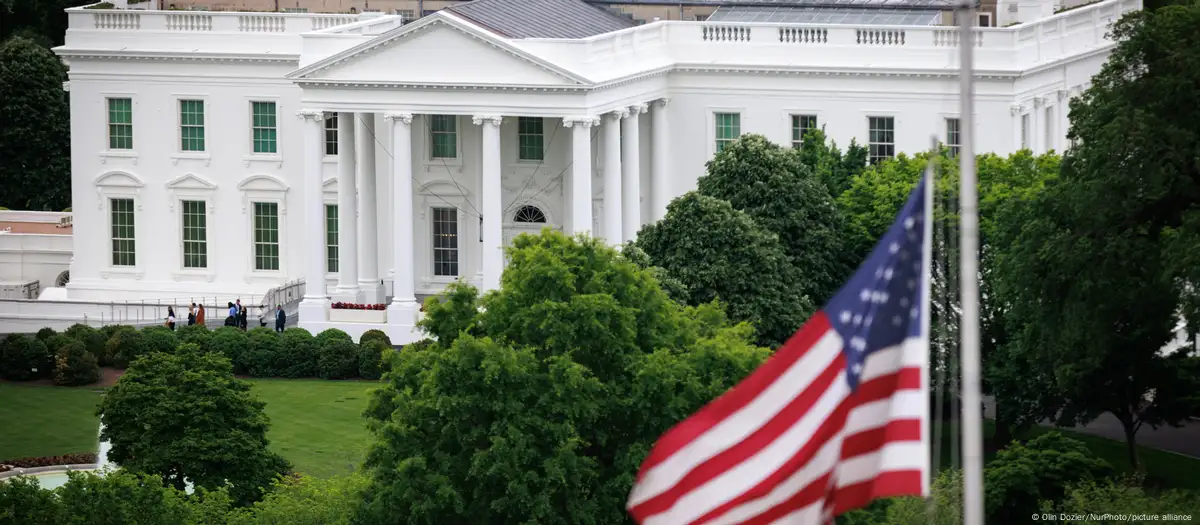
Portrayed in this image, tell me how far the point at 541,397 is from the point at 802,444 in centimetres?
1971

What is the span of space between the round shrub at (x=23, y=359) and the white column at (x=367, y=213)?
11.2 meters

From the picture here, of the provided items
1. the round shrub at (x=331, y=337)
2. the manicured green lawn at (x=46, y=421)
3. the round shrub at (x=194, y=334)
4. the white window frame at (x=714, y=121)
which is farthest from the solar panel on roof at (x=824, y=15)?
the manicured green lawn at (x=46, y=421)

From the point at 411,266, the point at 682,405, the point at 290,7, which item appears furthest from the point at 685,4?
the point at 682,405

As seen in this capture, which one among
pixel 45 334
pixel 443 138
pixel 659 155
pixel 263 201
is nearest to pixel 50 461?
pixel 45 334

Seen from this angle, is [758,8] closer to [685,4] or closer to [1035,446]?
[685,4]

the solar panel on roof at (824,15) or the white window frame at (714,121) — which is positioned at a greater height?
the solar panel on roof at (824,15)

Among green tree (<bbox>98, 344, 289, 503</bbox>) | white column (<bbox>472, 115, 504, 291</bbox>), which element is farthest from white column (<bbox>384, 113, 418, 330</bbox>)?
green tree (<bbox>98, 344, 289, 503</bbox>)

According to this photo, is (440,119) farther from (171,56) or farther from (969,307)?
(969,307)

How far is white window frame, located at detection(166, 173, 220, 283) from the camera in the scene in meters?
88.8

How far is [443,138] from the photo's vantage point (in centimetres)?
8494

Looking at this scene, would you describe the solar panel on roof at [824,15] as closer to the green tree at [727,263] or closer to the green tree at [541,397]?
the green tree at [727,263]

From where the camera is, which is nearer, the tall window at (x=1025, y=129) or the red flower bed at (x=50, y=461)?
the red flower bed at (x=50, y=461)

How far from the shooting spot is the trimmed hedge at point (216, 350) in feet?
251

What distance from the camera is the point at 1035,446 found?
179 feet
